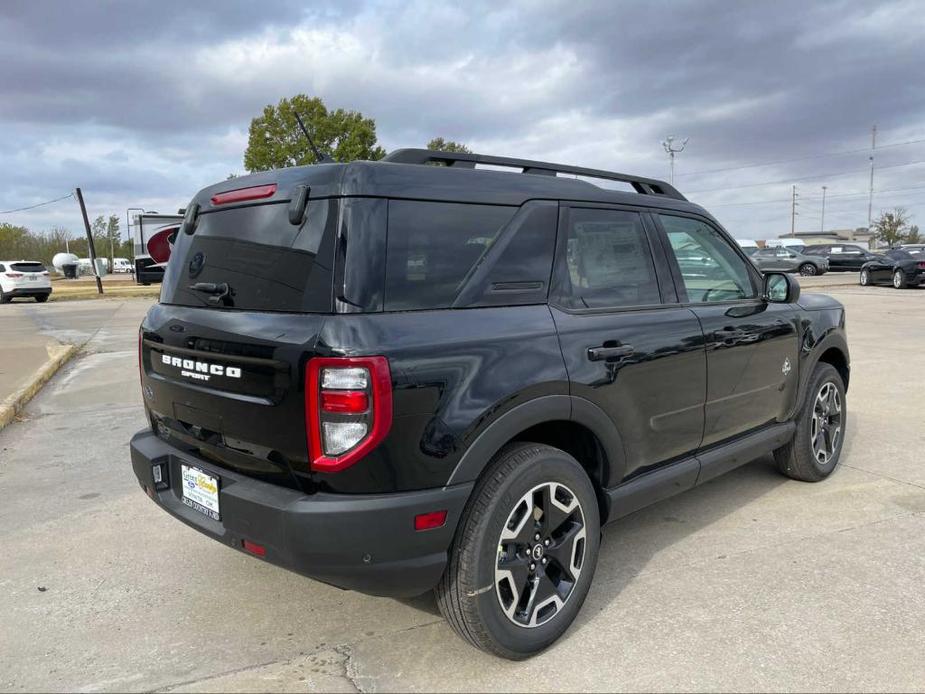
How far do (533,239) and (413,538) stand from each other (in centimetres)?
129

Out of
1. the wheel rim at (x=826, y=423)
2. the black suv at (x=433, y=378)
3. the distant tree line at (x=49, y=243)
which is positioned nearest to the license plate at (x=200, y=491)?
the black suv at (x=433, y=378)

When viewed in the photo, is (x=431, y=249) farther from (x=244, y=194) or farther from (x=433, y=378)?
(x=244, y=194)

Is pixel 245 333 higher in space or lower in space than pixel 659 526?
higher

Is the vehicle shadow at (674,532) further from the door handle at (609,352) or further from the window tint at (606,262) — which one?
the window tint at (606,262)

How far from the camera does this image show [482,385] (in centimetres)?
248

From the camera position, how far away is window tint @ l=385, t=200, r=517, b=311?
96.7 inches

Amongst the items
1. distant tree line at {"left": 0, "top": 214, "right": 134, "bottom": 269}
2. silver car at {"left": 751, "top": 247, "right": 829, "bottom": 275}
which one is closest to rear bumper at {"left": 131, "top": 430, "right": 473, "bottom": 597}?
silver car at {"left": 751, "top": 247, "right": 829, "bottom": 275}

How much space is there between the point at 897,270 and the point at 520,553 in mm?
26810

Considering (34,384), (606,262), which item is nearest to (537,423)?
(606,262)

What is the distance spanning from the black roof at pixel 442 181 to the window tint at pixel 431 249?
56mm

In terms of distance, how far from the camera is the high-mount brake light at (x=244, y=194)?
2.72 m

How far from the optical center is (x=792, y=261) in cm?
3481

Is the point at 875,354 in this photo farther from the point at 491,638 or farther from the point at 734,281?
the point at 491,638

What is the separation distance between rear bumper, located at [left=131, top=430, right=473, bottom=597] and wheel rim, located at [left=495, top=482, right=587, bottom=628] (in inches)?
12.3
